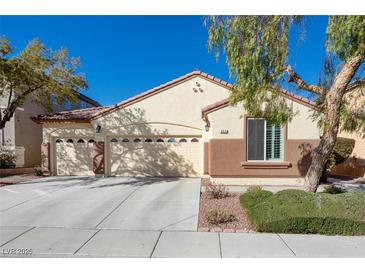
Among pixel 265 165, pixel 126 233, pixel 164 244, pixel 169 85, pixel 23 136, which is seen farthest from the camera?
pixel 23 136

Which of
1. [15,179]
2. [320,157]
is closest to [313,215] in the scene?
[320,157]

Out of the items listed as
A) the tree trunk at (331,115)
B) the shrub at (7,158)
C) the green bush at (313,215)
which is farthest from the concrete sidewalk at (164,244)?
the shrub at (7,158)

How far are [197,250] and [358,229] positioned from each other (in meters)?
3.80

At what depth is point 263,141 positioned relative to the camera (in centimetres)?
985

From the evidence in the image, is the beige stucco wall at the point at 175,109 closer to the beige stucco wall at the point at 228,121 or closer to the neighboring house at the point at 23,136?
the beige stucco wall at the point at 228,121

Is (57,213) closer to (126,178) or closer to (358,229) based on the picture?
(126,178)

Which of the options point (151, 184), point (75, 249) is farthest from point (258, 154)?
point (75, 249)

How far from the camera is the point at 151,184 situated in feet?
33.4

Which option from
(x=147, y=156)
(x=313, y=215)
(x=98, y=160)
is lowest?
(x=313, y=215)

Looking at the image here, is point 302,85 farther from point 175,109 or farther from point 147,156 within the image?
point 147,156

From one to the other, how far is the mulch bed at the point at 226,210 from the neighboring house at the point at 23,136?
11402 millimetres

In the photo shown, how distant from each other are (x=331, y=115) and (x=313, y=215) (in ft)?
9.81

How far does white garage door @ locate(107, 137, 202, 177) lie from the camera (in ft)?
39.2

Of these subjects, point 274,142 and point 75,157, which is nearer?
point 274,142
